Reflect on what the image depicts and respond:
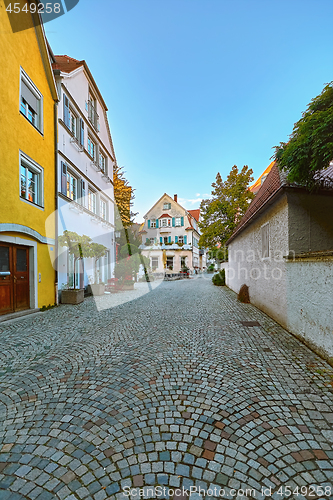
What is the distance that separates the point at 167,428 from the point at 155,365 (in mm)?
1487

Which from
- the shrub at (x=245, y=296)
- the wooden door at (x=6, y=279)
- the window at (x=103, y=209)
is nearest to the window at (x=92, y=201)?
the window at (x=103, y=209)

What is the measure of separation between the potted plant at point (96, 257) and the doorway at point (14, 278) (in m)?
2.97

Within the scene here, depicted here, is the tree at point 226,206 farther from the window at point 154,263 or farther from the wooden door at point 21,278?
the wooden door at point 21,278

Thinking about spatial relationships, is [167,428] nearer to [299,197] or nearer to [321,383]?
[321,383]

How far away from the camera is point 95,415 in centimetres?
255

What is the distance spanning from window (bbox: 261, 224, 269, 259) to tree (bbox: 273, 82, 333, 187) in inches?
114

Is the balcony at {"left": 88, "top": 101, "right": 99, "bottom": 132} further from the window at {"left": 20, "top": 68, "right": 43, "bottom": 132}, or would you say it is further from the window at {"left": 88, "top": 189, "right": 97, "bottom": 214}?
the window at {"left": 20, "top": 68, "right": 43, "bottom": 132}

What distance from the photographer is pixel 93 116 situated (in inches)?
599

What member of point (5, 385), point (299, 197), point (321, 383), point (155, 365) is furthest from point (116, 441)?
point (299, 197)

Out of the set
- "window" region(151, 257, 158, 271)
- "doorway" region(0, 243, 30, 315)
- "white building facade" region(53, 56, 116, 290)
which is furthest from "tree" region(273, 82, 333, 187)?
"window" region(151, 257, 158, 271)

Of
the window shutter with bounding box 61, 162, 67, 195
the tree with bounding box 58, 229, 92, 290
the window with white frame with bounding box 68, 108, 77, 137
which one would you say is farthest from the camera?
the window with white frame with bounding box 68, 108, 77, 137

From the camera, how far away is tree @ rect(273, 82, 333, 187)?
382 centimetres

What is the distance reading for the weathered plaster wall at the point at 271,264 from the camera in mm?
6070

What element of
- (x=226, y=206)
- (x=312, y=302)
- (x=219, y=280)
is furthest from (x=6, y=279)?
(x=226, y=206)
